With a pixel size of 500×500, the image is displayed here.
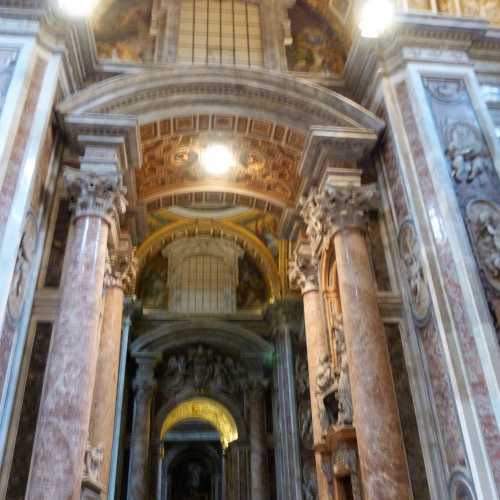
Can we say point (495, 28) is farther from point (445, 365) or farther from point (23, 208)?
point (23, 208)

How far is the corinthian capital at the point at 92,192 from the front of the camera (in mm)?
8109

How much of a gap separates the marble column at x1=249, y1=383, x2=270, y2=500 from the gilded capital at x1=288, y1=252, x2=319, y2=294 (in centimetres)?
638

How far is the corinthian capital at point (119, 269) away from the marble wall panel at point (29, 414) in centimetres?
267

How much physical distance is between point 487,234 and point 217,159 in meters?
5.54

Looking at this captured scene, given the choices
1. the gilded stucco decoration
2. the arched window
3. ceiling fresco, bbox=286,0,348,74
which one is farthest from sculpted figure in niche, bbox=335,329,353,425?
the gilded stucco decoration

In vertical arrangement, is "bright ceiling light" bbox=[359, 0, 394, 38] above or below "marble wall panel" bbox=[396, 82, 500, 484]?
above

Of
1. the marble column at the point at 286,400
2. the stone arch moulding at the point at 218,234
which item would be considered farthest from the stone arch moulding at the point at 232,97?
the stone arch moulding at the point at 218,234

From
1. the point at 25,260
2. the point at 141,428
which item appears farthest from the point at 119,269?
the point at 141,428

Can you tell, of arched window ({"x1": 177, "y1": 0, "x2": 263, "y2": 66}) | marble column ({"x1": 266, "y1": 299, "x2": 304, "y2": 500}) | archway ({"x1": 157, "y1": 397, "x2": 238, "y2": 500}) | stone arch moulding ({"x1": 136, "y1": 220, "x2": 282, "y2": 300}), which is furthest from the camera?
archway ({"x1": 157, "y1": 397, "x2": 238, "y2": 500})

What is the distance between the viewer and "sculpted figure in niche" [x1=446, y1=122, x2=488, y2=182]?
7602mm

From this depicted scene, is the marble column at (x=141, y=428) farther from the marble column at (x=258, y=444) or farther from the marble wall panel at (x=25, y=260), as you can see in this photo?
the marble wall panel at (x=25, y=260)

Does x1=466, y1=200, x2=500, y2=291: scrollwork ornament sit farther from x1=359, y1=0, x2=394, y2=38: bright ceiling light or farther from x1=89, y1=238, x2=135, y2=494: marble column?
x1=89, y1=238, x2=135, y2=494: marble column

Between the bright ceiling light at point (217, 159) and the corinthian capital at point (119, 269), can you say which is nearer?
the corinthian capital at point (119, 269)

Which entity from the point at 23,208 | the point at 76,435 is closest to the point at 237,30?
the point at 23,208
